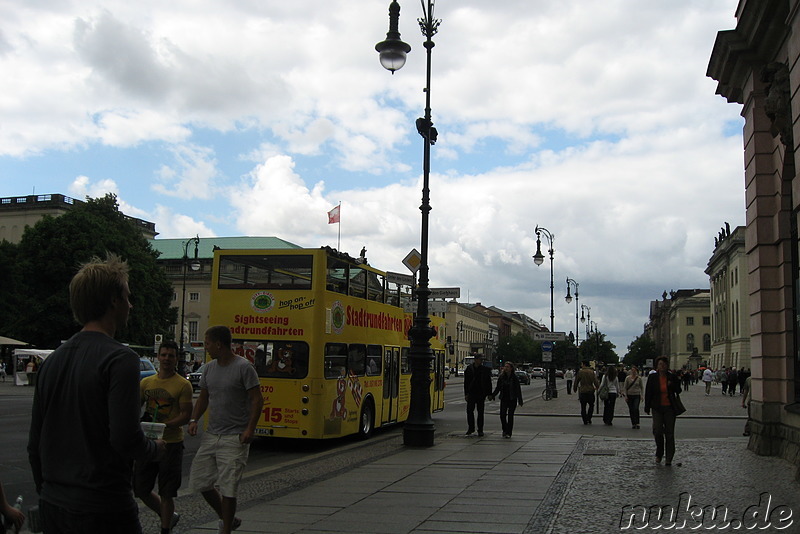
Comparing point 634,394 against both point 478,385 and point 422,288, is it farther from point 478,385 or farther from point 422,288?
point 422,288

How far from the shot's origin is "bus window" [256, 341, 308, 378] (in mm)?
15914

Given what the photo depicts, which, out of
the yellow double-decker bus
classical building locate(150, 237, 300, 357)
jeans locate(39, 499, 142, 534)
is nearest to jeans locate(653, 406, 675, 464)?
the yellow double-decker bus

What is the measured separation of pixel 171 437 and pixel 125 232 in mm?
62557

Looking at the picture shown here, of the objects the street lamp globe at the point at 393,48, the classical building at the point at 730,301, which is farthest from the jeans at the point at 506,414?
the classical building at the point at 730,301

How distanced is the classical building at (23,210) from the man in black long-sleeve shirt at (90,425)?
3956 inches

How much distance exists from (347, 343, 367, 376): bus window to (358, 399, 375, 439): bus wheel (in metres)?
0.89

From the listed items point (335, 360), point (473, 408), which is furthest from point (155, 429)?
point (473, 408)

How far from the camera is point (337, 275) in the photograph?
55.1ft

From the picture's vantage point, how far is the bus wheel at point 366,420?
18.3 metres

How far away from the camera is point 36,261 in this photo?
187 ft

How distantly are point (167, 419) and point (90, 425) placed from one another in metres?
4.00

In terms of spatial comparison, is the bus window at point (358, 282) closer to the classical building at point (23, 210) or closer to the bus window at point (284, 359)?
the bus window at point (284, 359)

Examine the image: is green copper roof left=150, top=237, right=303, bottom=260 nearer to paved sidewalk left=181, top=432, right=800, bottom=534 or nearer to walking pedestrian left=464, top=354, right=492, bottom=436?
walking pedestrian left=464, top=354, right=492, bottom=436

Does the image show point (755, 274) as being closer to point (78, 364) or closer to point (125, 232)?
point (78, 364)
